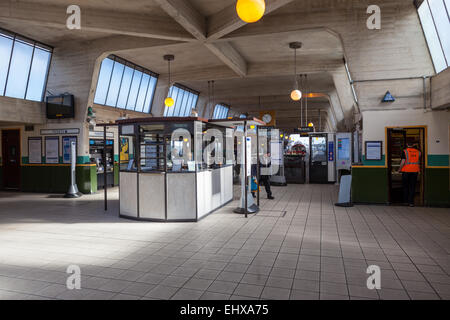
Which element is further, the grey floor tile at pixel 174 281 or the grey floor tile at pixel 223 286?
the grey floor tile at pixel 174 281

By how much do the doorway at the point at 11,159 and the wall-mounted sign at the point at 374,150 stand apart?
11.5 m

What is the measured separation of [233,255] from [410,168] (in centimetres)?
556

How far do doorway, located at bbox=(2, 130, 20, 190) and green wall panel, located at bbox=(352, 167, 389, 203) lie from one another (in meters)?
11.4

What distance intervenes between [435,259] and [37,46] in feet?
38.3

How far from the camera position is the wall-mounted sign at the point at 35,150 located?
11.2m

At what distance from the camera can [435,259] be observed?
4.09 m

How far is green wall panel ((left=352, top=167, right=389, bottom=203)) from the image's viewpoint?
26.5 feet

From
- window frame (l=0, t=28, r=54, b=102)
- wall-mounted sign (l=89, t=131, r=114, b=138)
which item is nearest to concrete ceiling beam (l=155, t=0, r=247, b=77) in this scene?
wall-mounted sign (l=89, t=131, r=114, b=138)

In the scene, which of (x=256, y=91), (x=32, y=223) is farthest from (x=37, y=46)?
(x=256, y=91)

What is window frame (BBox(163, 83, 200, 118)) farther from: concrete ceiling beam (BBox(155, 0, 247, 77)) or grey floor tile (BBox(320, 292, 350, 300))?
grey floor tile (BBox(320, 292, 350, 300))

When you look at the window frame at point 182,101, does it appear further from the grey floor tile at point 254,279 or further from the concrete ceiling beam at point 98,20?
the grey floor tile at point 254,279

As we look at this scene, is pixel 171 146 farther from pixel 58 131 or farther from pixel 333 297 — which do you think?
pixel 58 131

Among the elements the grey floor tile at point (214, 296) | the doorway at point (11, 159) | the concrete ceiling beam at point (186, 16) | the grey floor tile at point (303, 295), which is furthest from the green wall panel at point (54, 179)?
the grey floor tile at point (303, 295)
